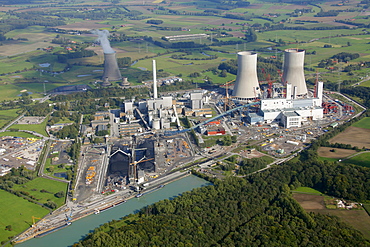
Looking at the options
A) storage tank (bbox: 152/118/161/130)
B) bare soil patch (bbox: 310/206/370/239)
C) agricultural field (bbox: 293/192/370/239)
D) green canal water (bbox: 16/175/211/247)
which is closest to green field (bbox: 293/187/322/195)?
agricultural field (bbox: 293/192/370/239)

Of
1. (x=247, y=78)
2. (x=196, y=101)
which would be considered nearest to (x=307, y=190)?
(x=196, y=101)

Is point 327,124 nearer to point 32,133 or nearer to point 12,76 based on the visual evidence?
point 32,133

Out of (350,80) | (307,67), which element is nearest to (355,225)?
(350,80)

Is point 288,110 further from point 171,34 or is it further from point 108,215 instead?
point 171,34

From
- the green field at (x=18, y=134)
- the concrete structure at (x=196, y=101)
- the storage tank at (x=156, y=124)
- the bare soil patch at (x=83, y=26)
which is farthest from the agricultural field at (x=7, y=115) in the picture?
the bare soil patch at (x=83, y=26)

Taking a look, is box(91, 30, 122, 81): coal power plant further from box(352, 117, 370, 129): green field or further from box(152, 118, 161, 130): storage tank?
box(352, 117, 370, 129): green field

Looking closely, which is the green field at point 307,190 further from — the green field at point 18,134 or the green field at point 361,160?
the green field at point 18,134
